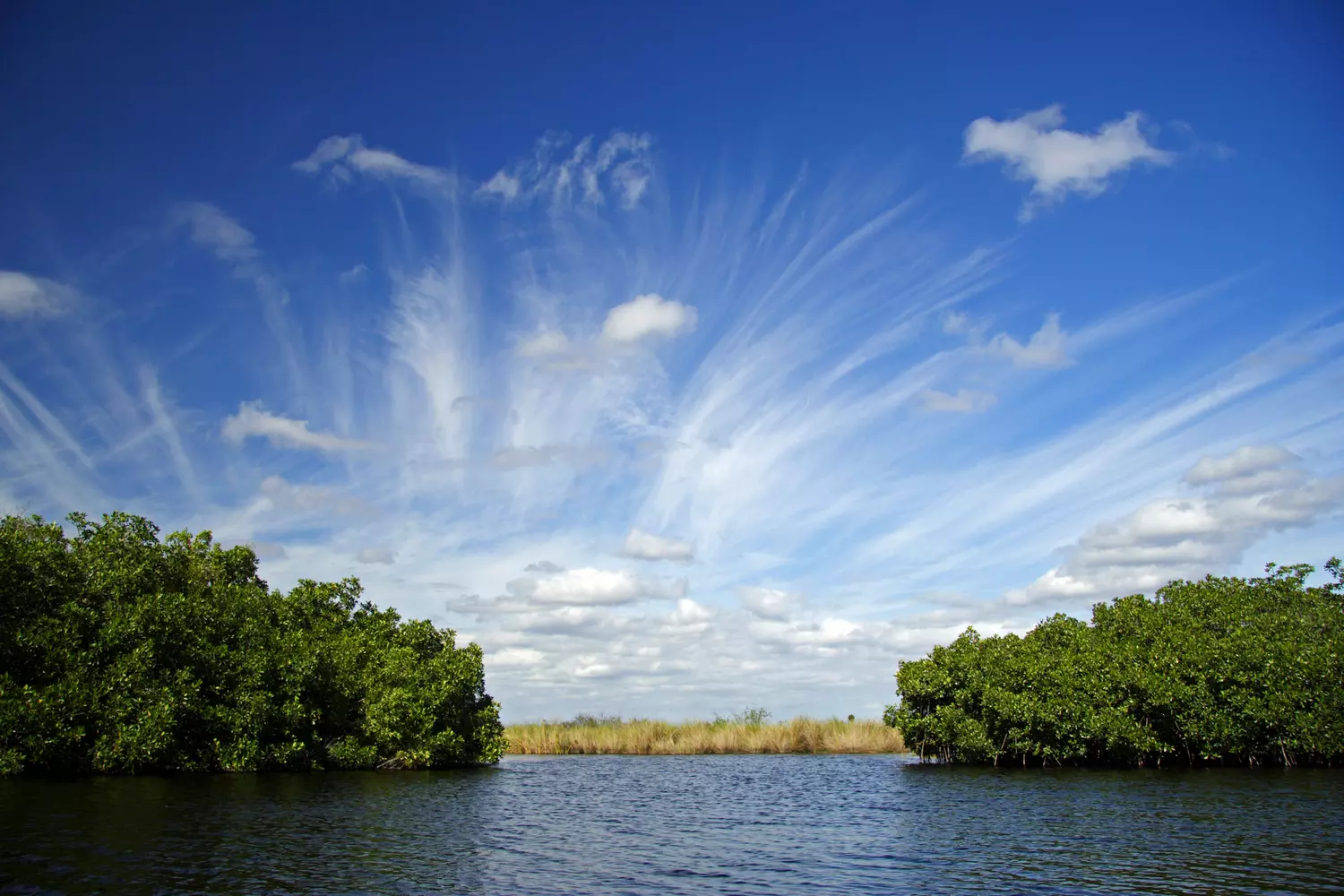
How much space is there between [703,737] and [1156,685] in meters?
44.0

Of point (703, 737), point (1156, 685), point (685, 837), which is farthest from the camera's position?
point (703, 737)

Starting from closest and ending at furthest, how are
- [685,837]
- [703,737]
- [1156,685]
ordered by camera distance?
[685,837], [1156,685], [703,737]

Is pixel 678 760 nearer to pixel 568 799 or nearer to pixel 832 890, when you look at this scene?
pixel 568 799

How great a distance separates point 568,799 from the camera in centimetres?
3891

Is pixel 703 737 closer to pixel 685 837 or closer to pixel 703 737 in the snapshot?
pixel 703 737

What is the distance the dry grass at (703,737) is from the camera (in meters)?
75.4

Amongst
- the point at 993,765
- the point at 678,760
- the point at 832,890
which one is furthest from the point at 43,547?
the point at 993,765

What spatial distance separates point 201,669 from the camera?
45.2 m

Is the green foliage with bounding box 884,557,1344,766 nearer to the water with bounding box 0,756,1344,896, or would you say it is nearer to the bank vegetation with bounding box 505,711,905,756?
the water with bounding box 0,756,1344,896

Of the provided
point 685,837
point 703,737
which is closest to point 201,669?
point 685,837

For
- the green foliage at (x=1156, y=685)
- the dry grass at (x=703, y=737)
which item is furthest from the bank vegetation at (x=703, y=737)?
the green foliage at (x=1156, y=685)

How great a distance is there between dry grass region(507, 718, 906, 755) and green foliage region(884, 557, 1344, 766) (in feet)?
59.7

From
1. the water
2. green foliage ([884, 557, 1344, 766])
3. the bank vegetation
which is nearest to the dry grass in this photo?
the bank vegetation

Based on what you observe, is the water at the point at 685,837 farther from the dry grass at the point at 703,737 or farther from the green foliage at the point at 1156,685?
the dry grass at the point at 703,737
